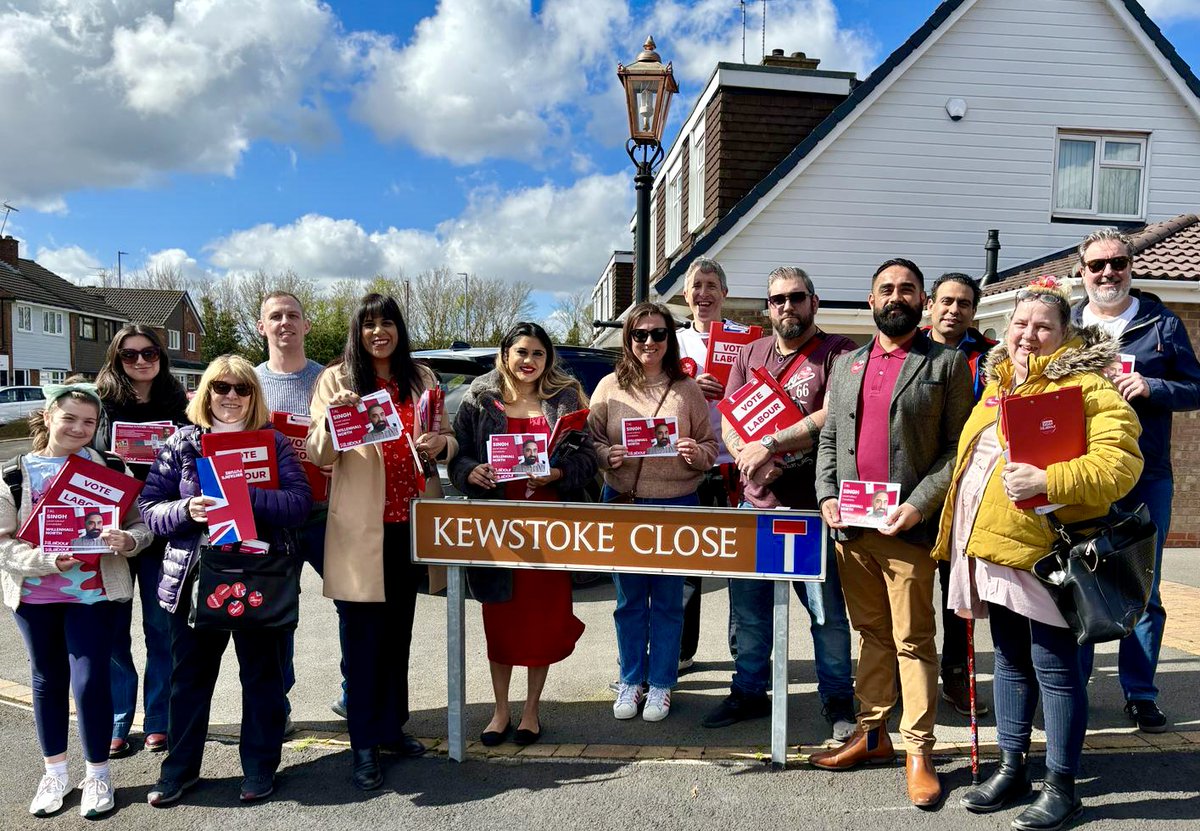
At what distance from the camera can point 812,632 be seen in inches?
162

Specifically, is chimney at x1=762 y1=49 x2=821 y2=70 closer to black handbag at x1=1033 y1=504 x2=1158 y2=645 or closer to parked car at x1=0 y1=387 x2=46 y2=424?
black handbag at x1=1033 y1=504 x2=1158 y2=645

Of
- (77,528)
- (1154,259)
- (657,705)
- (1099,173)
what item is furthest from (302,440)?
(1099,173)

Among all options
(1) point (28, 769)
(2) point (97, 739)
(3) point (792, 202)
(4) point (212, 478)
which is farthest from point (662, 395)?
(3) point (792, 202)

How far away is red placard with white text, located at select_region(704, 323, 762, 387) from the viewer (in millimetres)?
4539

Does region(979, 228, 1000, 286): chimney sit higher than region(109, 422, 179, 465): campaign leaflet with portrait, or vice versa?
region(979, 228, 1000, 286): chimney

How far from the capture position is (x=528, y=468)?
374 centimetres

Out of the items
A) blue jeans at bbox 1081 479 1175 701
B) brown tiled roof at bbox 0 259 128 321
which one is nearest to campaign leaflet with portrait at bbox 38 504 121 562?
blue jeans at bbox 1081 479 1175 701

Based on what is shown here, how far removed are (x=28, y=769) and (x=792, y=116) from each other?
11.7m

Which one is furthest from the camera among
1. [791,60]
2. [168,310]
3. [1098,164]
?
[168,310]

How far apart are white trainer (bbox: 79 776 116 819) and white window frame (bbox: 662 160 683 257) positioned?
1348 centimetres

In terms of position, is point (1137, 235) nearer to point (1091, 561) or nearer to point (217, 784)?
point (1091, 561)

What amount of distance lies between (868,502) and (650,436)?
1073 millimetres

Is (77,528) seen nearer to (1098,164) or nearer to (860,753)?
(860,753)

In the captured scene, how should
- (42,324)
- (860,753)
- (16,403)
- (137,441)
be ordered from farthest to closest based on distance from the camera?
(42,324)
(16,403)
(137,441)
(860,753)
